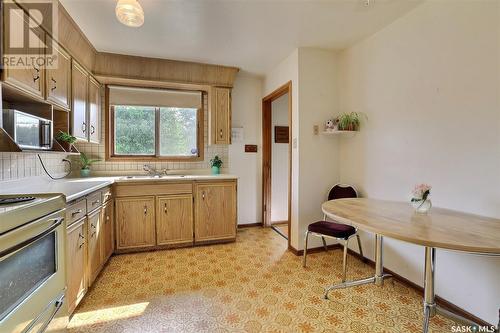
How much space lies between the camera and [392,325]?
1.61m

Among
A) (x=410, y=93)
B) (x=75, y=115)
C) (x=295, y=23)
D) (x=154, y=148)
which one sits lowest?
(x=154, y=148)

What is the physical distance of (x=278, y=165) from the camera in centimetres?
411

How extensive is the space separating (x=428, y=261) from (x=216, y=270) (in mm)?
1839

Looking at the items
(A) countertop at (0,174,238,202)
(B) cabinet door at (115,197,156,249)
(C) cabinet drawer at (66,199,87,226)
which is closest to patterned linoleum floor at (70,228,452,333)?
(B) cabinet door at (115,197,156,249)

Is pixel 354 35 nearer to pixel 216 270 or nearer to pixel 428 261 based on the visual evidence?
pixel 428 261

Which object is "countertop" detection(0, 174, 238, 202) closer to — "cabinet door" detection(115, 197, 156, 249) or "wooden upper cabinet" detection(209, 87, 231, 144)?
"cabinet door" detection(115, 197, 156, 249)

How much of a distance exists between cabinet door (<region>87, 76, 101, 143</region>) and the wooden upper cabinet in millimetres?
1454

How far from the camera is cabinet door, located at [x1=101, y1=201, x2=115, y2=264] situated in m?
2.38

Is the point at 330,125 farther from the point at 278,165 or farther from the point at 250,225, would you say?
the point at 250,225

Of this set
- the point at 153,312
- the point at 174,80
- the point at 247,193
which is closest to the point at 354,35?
the point at 174,80

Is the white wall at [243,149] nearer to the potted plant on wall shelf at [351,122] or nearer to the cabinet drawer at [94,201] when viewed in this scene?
the potted plant on wall shelf at [351,122]

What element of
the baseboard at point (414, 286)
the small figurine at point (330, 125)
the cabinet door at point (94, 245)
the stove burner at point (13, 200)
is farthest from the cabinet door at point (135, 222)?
the small figurine at point (330, 125)

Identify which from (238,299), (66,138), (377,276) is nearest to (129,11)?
(66,138)

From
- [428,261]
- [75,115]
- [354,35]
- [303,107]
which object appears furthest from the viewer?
[303,107]
